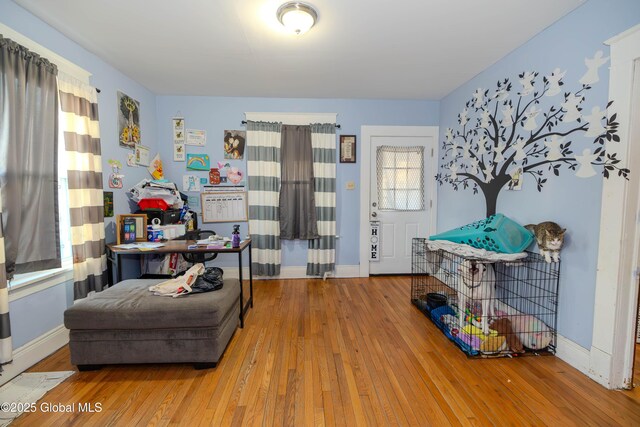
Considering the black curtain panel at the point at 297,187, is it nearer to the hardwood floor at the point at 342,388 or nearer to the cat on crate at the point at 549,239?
the hardwood floor at the point at 342,388

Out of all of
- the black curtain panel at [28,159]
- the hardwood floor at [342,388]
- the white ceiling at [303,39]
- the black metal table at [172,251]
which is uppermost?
the white ceiling at [303,39]

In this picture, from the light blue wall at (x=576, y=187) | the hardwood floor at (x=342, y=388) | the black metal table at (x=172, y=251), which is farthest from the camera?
the black metal table at (x=172, y=251)

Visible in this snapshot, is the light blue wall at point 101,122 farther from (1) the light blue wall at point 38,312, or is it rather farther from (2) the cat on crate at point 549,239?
(2) the cat on crate at point 549,239

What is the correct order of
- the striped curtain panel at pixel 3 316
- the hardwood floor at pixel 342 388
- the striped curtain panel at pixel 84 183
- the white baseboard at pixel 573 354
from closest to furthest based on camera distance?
the hardwood floor at pixel 342 388 < the striped curtain panel at pixel 3 316 < the white baseboard at pixel 573 354 < the striped curtain panel at pixel 84 183

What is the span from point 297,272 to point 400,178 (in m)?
2.00

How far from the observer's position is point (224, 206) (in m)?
3.68

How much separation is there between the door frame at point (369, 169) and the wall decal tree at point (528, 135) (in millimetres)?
423

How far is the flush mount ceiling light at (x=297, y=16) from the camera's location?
6.02ft

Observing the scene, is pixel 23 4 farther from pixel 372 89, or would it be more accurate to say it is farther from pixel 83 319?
pixel 372 89

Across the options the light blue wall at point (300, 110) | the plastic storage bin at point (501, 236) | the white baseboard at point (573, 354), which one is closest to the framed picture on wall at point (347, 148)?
the light blue wall at point (300, 110)

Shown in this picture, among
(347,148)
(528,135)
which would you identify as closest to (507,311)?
(528,135)

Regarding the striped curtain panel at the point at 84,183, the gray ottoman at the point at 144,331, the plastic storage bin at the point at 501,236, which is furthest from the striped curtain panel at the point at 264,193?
the plastic storage bin at the point at 501,236

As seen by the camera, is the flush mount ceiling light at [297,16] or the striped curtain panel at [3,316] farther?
the flush mount ceiling light at [297,16]

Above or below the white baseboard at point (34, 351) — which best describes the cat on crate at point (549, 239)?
above
